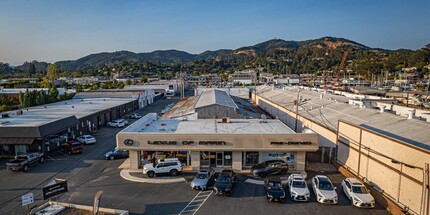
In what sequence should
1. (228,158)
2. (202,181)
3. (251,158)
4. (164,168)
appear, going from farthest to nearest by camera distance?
(251,158), (228,158), (164,168), (202,181)

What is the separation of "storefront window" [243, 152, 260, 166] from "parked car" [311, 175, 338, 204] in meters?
5.11

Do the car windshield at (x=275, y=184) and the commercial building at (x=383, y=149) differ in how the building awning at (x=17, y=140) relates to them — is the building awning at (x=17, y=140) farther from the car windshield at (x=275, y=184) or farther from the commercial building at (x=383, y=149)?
the commercial building at (x=383, y=149)

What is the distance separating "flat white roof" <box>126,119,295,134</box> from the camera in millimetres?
22312

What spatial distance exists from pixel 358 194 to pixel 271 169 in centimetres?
600

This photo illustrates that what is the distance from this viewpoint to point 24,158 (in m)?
21.5

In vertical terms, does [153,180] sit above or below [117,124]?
below

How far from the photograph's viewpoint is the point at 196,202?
15617 millimetres

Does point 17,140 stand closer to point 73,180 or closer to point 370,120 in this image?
point 73,180

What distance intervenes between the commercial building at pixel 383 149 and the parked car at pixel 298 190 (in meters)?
4.58

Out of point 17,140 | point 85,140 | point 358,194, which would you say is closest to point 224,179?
point 358,194

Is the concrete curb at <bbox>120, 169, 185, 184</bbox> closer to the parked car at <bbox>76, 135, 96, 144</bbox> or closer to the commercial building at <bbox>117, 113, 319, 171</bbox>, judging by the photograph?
the commercial building at <bbox>117, 113, 319, 171</bbox>

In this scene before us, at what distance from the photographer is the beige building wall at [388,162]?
13484mm

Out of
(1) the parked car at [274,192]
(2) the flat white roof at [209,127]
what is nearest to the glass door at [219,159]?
(2) the flat white roof at [209,127]

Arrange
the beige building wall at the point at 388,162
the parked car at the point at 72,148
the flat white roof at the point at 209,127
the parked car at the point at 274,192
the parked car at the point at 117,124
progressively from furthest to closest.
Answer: the parked car at the point at 117,124 < the parked car at the point at 72,148 < the flat white roof at the point at 209,127 < the parked car at the point at 274,192 < the beige building wall at the point at 388,162
